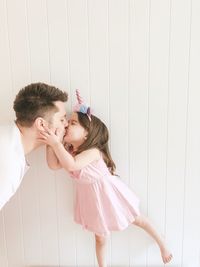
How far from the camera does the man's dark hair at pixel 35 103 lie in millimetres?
1322

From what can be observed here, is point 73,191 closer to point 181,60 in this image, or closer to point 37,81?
point 37,81

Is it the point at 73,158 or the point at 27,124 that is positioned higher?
the point at 27,124

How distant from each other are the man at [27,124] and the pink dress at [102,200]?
21 cm

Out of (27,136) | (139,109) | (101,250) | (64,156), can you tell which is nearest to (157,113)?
(139,109)

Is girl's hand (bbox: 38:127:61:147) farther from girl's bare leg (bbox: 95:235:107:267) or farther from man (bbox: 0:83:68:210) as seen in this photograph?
girl's bare leg (bbox: 95:235:107:267)

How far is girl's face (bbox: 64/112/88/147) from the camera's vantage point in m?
1.42

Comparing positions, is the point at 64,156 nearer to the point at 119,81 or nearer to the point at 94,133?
the point at 94,133

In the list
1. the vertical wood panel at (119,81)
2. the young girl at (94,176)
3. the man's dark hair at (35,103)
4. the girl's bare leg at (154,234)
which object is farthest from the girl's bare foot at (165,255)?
the man's dark hair at (35,103)

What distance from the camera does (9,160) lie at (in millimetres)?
1258

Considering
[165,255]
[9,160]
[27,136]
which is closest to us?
[9,160]

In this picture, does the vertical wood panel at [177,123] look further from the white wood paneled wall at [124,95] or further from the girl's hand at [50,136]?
the girl's hand at [50,136]

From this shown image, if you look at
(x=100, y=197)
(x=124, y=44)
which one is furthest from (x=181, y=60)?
(x=100, y=197)

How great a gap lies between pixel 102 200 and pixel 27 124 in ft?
1.35

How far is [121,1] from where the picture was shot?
138 centimetres
